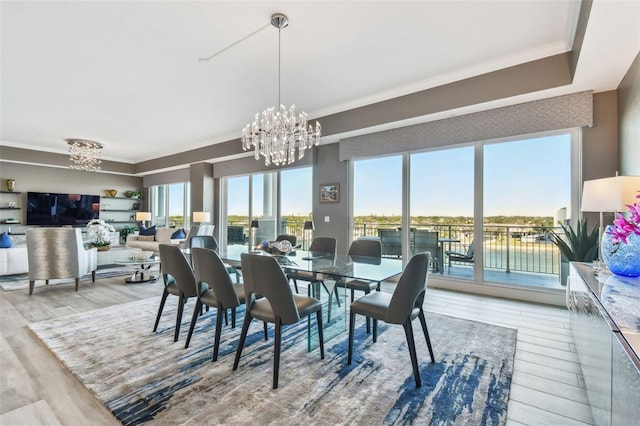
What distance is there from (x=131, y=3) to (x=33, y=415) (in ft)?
9.68

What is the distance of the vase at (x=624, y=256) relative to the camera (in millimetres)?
1811

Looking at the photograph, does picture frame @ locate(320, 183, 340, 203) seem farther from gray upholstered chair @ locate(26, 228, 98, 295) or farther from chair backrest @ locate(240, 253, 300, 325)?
gray upholstered chair @ locate(26, 228, 98, 295)

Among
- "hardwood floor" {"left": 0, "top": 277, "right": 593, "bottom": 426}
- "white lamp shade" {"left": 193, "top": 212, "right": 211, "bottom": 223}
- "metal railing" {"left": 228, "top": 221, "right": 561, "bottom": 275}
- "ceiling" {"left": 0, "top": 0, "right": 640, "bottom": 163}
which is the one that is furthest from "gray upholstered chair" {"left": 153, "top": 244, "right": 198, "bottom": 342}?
"white lamp shade" {"left": 193, "top": 212, "right": 211, "bottom": 223}

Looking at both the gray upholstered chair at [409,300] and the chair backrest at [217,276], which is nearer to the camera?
the gray upholstered chair at [409,300]

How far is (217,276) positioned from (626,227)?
2662mm

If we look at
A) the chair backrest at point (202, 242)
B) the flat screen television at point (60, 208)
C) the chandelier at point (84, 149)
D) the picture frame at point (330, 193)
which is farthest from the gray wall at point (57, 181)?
the picture frame at point (330, 193)

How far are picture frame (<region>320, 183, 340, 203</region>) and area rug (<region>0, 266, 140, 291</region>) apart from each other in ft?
13.3

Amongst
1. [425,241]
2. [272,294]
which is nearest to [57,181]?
[272,294]

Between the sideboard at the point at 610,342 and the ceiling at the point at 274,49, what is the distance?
1.82m

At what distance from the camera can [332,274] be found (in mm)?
2246

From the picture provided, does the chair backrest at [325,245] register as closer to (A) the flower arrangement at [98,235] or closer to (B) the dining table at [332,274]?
(B) the dining table at [332,274]

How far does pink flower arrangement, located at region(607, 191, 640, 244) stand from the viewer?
5.36 ft

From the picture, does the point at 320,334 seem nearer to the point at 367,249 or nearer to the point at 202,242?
the point at 367,249

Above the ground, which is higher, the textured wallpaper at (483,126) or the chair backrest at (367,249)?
the textured wallpaper at (483,126)
